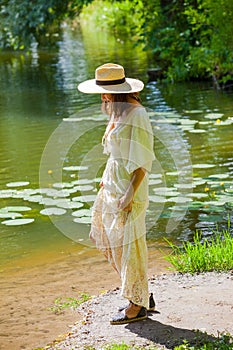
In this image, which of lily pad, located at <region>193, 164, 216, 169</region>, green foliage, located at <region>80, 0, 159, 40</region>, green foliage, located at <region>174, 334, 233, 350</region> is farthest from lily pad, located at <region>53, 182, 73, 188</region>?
green foliage, located at <region>80, 0, 159, 40</region>

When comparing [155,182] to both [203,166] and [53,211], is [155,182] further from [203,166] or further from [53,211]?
[53,211]

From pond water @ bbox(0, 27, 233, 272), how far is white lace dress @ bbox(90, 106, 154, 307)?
198 centimetres

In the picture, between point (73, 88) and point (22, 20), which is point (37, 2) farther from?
point (73, 88)

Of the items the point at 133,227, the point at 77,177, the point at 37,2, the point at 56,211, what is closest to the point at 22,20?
the point at 37,2

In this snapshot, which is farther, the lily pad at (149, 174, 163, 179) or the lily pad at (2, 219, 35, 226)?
the lily pad at (149, 174, 163, 179)

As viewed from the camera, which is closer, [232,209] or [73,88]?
[232,209]

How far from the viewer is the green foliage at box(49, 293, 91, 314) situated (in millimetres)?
5336

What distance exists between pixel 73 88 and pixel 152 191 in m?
7.62

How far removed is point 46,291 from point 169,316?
1335mm

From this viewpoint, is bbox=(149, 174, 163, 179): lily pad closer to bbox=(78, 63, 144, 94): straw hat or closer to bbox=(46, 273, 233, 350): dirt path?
bbox=(46, 273, 233, 350): dirt path

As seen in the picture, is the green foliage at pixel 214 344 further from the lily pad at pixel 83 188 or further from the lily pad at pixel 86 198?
the lily pad at pixel 83 188

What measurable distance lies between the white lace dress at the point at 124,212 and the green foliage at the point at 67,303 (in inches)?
33.0

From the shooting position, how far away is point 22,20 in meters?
17.2

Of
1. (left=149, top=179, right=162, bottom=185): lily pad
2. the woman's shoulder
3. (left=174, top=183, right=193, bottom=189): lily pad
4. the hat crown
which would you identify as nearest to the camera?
the woman's shoulder
